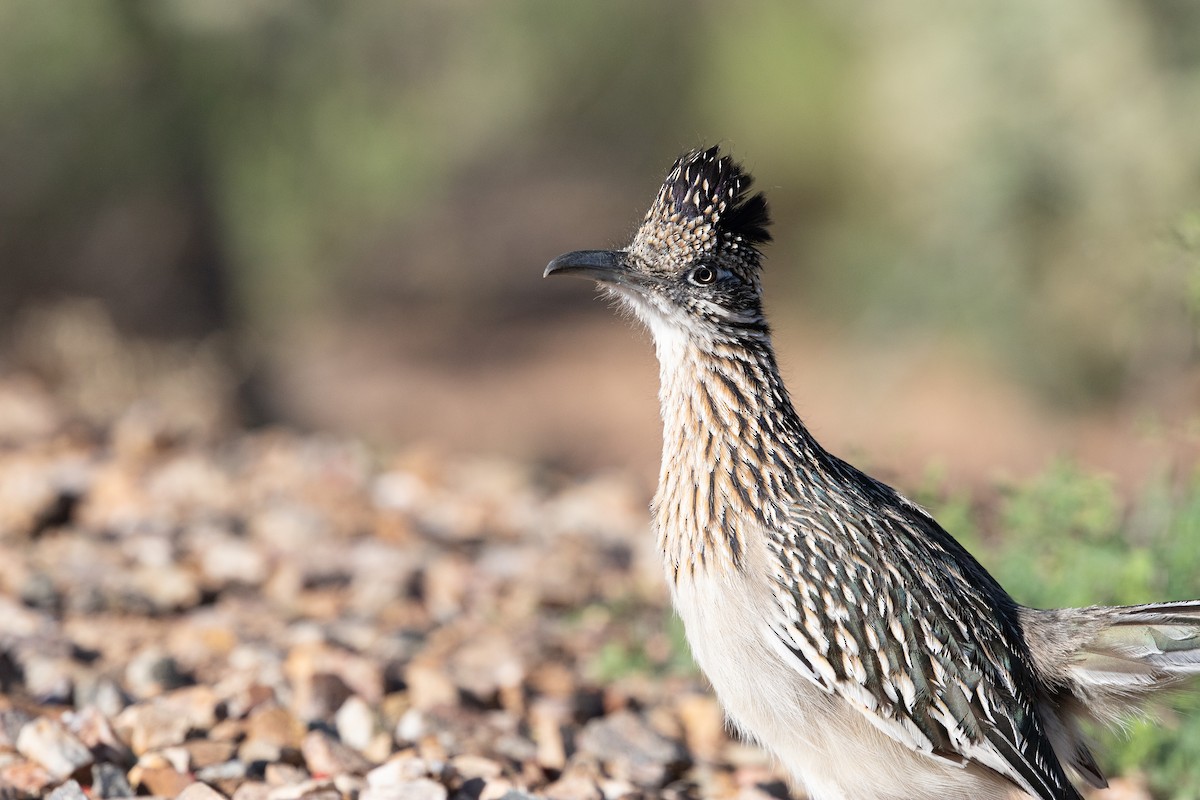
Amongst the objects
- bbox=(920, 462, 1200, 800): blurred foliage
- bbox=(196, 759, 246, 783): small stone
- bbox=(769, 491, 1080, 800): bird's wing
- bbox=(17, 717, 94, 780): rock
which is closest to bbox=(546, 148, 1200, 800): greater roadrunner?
bbox=(769, 491, 1080, 800): bird's wing

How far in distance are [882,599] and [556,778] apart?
144 centimetres

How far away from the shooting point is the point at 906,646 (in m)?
4.51

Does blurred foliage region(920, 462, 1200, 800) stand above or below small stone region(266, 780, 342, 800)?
above

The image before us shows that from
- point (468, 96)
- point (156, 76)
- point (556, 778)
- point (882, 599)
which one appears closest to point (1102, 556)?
point (882, 599)

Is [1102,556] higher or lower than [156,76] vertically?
lower

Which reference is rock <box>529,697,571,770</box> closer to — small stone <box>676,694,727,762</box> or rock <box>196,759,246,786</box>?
small stone <box>676,694,727,762</box>

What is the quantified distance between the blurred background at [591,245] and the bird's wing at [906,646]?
2564 mm

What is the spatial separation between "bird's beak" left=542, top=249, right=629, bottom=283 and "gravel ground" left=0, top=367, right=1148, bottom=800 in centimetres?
176

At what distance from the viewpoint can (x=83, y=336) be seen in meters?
10.5

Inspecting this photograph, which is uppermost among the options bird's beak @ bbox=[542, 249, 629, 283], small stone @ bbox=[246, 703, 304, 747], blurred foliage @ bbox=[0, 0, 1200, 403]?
blurred foliage @ bbox=[0, 0, 1200, 403]

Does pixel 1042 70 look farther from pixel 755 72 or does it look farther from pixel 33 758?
pixel 33 758

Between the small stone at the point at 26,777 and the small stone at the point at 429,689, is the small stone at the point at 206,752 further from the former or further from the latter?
the small stone at the point at 429,689

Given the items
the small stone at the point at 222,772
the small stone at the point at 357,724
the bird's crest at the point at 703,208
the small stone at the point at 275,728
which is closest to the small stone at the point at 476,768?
the small stone at the point at 357,724

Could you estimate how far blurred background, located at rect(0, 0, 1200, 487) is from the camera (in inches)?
457
